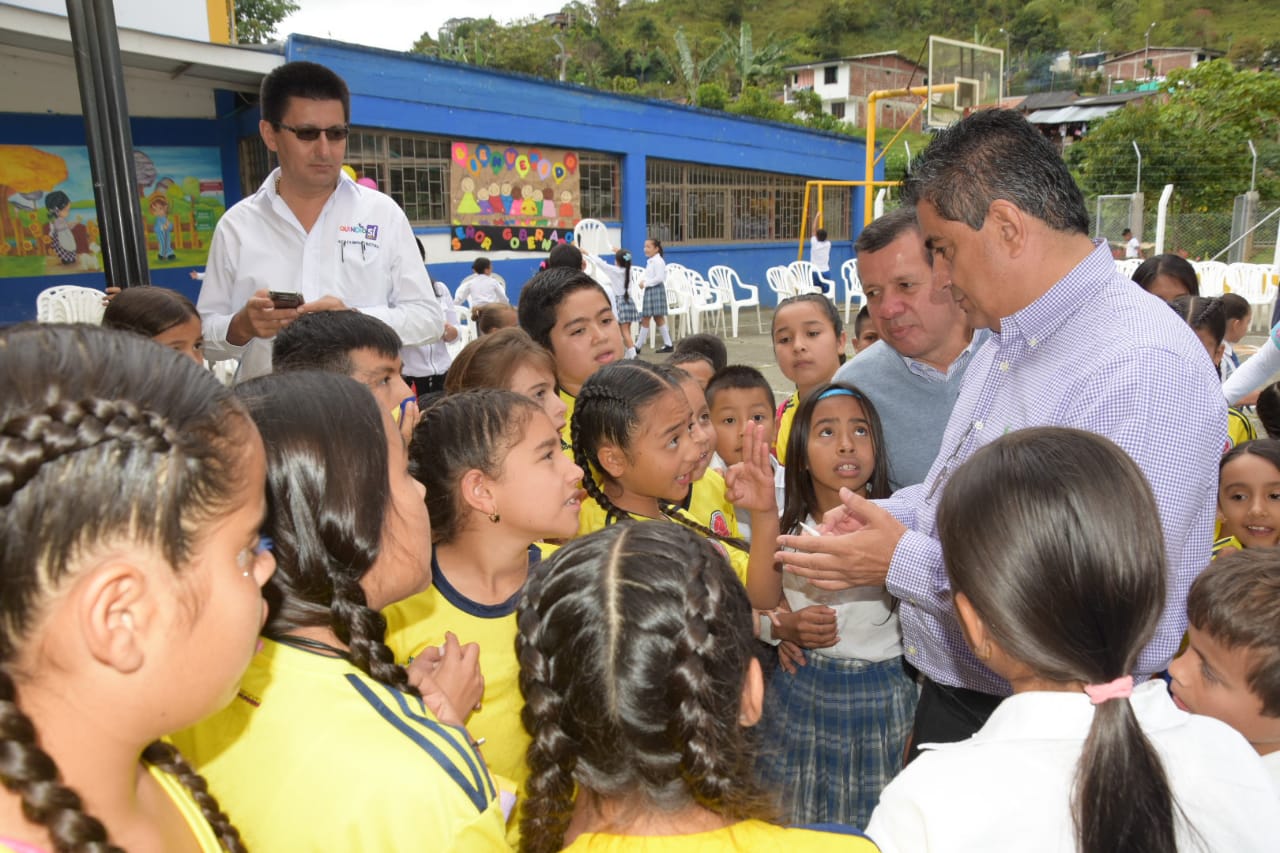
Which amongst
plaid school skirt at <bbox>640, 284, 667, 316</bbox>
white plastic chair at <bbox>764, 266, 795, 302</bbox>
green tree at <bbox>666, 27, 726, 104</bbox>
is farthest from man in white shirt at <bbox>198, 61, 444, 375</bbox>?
green tree at <bbox>666, 27, 726, 104</bbox>

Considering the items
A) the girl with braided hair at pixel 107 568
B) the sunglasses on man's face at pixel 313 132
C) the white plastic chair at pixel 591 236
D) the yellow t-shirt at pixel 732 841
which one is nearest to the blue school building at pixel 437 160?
the white plastic chair at pixel 591 236

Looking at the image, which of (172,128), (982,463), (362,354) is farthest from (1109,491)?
(172,128)

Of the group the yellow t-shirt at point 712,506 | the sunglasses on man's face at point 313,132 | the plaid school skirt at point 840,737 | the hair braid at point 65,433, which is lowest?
the plaid school skirt at point 840,737

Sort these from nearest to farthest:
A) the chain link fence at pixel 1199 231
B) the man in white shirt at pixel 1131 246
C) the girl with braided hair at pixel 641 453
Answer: the girl with braided hair at pixel 641 453 < the man in white shirt at pixel 1131 246 < the chain link fence at pixel 1199 231

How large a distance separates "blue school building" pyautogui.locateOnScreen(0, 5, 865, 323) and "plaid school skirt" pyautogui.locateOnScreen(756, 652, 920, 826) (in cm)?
840

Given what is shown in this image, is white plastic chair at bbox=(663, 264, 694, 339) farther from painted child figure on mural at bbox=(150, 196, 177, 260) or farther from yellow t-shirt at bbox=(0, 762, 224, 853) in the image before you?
yellow t-shirt at bbox=(0, 762, 224, 853)

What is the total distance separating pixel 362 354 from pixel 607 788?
1733 millimetres

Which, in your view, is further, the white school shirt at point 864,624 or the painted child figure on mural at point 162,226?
the painted child figure on mural at point 162,226

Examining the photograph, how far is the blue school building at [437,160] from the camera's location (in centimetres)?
975

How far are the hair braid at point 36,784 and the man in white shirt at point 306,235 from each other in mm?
2472

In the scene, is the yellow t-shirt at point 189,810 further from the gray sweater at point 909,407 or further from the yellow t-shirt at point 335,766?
the gray sweater at point 909,407

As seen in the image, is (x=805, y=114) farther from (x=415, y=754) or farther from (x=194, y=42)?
(x=415, y=754)

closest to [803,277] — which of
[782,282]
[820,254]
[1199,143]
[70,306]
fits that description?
[782,282]

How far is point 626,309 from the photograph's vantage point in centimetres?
1198
